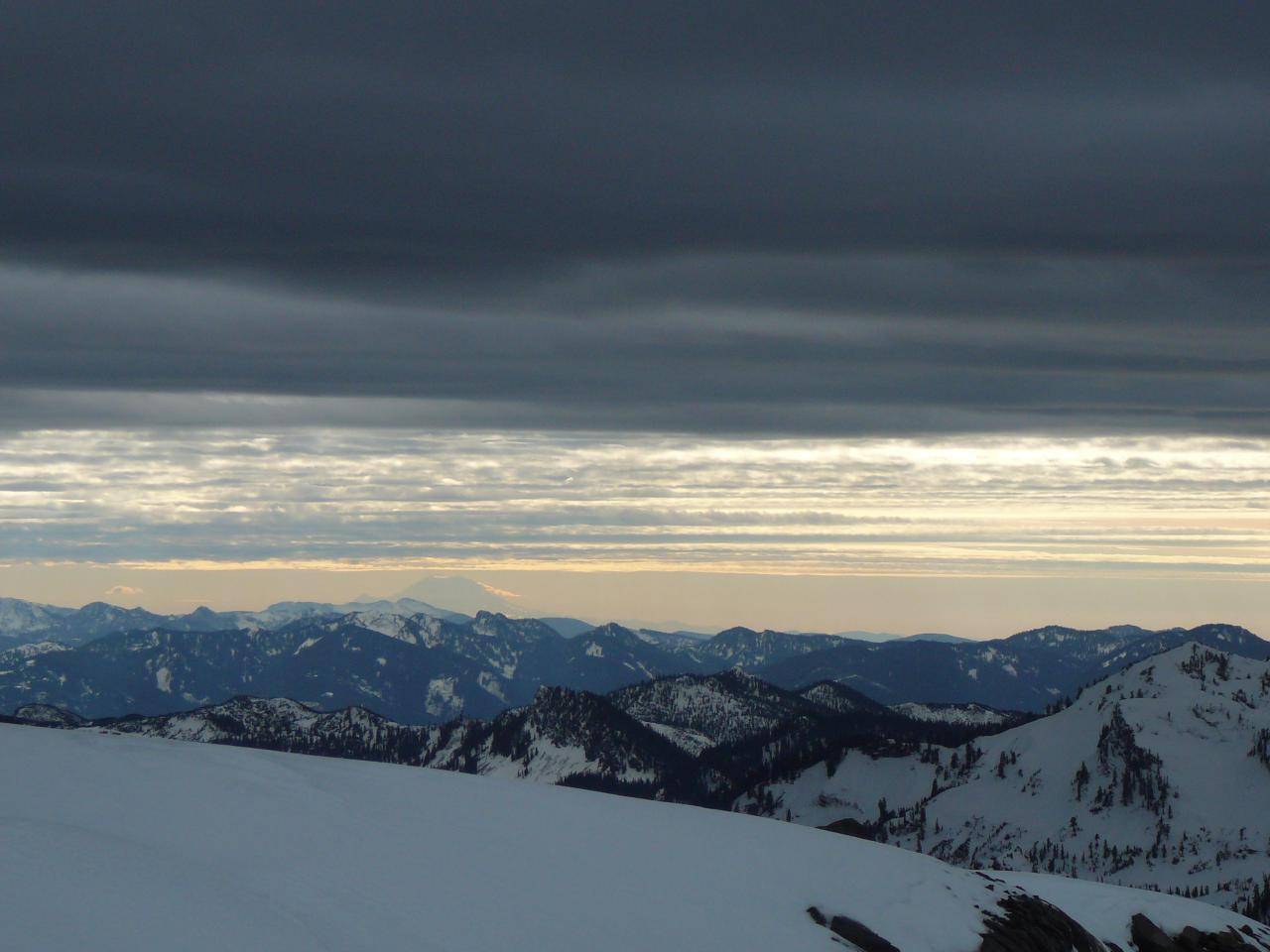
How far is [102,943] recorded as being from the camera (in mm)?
35000

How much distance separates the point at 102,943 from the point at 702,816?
159ft

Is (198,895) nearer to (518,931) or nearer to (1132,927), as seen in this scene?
(518,931)

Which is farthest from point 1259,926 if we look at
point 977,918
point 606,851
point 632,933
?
point 632,933

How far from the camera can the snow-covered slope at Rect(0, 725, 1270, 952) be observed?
4009 cm

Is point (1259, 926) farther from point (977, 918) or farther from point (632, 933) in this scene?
point (632, 933)

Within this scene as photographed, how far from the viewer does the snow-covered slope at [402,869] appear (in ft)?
A: 132

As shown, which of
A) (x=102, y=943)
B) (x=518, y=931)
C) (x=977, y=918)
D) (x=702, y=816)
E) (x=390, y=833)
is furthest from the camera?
(x=702, y=816)

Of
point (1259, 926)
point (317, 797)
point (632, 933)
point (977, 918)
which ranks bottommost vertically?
point (1259, 926)

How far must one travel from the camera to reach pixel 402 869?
5175 cm

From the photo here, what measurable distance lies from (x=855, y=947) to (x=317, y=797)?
2601 cm

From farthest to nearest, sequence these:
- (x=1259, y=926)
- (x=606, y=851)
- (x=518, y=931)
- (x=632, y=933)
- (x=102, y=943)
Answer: (x=1259, y=926)
(x=606, y=851)
(x=632, y=933)
(x=518, y=931)
(x=102, y=943)

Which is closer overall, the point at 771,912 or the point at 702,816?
the point at 771,912

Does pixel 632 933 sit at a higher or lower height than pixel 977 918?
higher

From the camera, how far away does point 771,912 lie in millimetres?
59656
